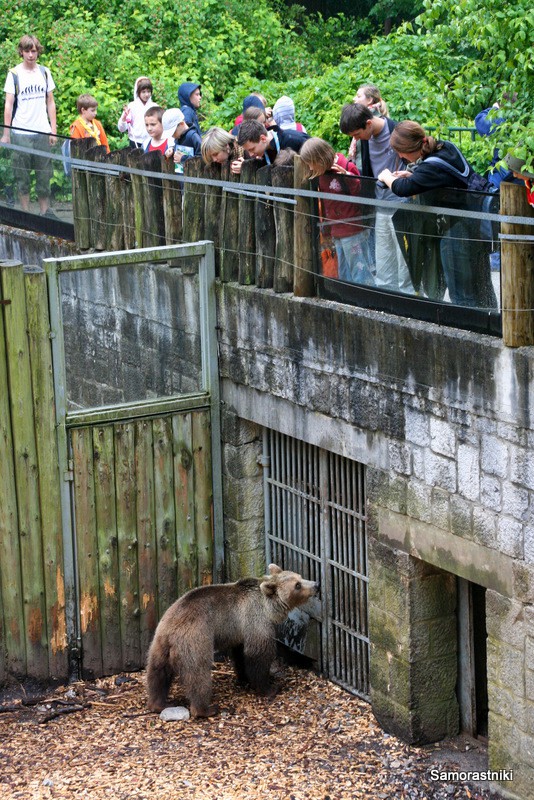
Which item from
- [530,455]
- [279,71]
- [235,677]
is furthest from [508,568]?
[279,71]

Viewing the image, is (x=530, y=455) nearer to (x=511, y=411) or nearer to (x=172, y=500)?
(x=511, y=411)

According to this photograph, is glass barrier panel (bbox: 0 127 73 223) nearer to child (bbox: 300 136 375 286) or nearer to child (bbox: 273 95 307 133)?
child (bbox: 273 95 307 133)

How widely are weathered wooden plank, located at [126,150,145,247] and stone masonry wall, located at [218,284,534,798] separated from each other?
134 centimetres

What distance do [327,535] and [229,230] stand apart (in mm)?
2243

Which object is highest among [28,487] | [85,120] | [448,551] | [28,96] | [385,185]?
[28,96]

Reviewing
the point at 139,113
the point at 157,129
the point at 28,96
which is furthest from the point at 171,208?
the point at 28,96

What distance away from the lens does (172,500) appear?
9211mm

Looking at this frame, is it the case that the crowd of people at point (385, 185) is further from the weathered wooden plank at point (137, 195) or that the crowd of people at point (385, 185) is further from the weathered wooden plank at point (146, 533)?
the weathered wooden plank at point (146, 533)

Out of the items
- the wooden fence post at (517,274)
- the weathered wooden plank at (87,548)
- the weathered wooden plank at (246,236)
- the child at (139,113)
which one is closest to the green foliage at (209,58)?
the child at (139,113)

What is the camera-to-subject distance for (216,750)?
7.96 metres

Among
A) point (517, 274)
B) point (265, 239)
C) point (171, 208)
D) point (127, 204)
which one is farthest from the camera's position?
point (127, 204)

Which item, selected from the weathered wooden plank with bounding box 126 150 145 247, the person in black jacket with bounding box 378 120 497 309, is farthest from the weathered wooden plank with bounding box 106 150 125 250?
the person in black jacket with bounding box 378 120 497 309

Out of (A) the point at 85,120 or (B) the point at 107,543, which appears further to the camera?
(A) the point at 85,120

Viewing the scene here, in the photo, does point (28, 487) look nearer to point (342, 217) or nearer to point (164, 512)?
point (164, 512)
